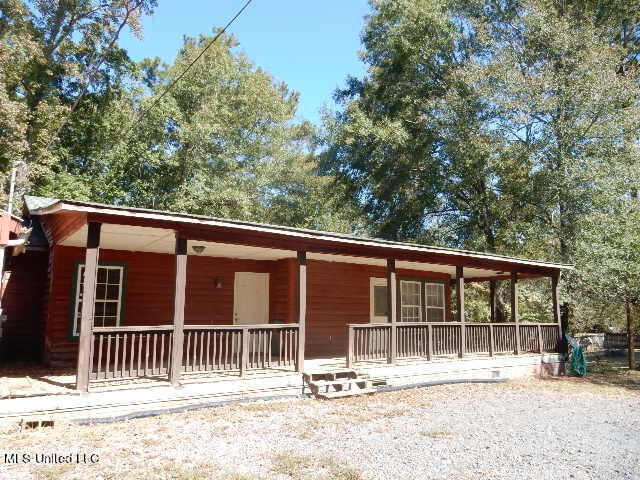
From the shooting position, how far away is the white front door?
40.3ft

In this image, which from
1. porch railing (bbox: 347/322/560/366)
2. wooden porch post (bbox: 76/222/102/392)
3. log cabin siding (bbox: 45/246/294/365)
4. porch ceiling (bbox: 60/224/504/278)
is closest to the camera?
wooden porch post (bbox: 76/222/102/392)

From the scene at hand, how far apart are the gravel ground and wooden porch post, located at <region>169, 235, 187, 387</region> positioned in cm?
69

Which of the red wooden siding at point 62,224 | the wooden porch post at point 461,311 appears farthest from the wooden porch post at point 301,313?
the wooden porch post at point 461,311

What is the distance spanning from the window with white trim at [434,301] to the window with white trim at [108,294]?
8985 mm

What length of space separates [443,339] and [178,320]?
22.3ft

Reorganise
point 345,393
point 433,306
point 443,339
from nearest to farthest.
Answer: point 345,393 → point 443,339 → point 433,306

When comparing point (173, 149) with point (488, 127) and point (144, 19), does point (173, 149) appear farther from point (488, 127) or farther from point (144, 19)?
point (488, 127)

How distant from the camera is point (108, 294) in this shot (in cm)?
1048

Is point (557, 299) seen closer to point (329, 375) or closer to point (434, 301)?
point (434, 301)

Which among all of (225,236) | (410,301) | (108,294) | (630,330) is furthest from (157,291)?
(630,330)

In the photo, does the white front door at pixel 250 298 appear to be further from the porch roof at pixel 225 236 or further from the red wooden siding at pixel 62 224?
the red wooden siding at pixel 62 224

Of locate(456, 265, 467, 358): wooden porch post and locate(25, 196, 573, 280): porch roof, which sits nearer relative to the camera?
locate(25, 196, 573, 280): porch roof

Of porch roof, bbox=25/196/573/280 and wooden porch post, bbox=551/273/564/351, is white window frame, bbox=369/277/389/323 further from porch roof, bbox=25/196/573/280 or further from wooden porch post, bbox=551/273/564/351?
wooden porch post, bbox=551/273/564/351

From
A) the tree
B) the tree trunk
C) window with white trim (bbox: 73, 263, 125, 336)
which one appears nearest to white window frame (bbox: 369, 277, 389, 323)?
window with white trim (bbox: 73, 263, 125, 336)
